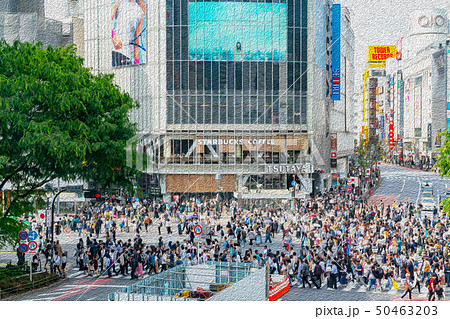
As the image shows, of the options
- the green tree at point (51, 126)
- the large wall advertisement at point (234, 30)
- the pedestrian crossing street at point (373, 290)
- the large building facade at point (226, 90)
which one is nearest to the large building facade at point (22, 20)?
the large building facade at point (226, 90)

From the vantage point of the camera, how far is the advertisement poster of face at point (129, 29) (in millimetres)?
57500

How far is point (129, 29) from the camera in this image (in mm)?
58219

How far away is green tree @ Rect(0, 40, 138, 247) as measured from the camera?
1928 cm

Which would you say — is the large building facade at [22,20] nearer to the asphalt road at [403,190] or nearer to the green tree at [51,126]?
the green tree at [51,126]

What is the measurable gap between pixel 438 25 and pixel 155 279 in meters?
126

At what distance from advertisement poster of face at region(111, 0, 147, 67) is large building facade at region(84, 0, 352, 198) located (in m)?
0.09

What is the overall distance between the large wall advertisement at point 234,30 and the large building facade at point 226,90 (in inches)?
3.4

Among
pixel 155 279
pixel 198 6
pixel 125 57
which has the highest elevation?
pixel 198 6

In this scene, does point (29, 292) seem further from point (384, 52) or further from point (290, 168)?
point (384, 52)

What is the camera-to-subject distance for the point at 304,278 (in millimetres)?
21859

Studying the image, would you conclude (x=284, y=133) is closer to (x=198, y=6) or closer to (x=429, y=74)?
(x=198, y=6)

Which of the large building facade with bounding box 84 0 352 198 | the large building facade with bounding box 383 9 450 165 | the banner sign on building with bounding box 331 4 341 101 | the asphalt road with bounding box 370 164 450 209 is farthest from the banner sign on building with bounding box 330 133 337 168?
the large building facade with bounding box 383 9 450 165

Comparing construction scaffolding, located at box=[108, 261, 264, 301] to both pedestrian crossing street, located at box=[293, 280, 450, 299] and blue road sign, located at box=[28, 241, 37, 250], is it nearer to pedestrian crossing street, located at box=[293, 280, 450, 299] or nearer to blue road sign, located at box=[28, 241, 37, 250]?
pedestrian crossing street, located at box=[293, 280, 450, 299]
